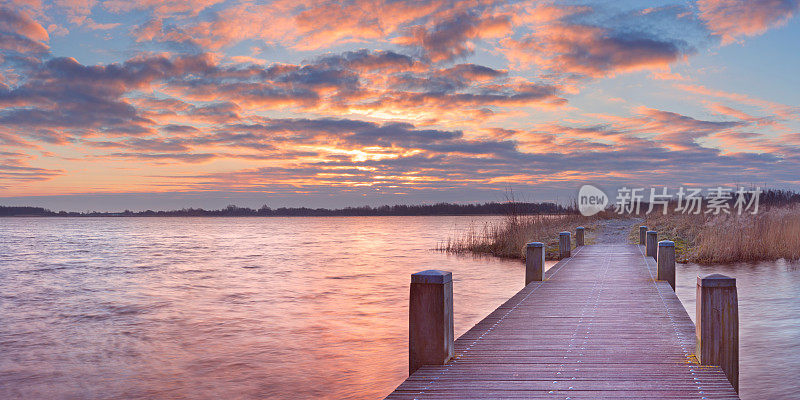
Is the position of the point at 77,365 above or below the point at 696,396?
below

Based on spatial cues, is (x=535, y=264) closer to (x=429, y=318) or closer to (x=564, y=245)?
(x=564, y=245)

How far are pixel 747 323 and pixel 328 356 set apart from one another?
9.88m

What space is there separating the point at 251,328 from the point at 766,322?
12.8 metres

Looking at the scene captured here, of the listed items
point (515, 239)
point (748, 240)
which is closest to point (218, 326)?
point (515, 239)

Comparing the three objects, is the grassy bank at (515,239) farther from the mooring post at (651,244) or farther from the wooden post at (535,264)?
the wooden post at (535,264)

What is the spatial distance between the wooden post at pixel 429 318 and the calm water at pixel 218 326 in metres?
4.41

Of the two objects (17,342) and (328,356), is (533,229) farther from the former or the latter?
(17,342)

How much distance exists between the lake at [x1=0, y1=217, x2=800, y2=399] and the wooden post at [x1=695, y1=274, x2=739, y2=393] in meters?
4.55

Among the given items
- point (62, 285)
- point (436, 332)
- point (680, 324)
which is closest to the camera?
point (436, 332)

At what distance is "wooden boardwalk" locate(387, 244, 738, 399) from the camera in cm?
478

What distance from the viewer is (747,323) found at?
1361 centimetres

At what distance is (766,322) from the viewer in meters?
13.5

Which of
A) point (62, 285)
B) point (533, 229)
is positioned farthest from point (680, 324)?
point (62, 285)
